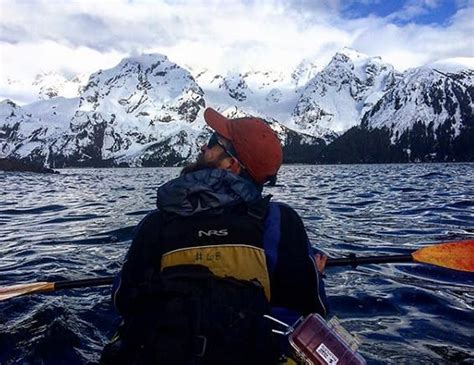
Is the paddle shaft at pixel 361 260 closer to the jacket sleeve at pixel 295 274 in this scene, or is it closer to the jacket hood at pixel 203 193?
the jacket sleeve at pixel 295 274

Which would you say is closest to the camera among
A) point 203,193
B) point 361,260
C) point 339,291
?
point 203,193

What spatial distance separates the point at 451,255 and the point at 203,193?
174 inches

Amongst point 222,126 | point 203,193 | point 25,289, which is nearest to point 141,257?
point 203,193

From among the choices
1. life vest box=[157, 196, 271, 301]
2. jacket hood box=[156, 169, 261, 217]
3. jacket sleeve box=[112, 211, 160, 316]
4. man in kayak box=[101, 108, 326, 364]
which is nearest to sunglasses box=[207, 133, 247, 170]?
man in kayak box=[101, 108, 326, 364]

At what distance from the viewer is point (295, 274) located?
4215 mm

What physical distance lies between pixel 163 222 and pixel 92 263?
293 inches

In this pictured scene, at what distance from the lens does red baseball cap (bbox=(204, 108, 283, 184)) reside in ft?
15.4

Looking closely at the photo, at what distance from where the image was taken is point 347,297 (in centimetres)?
832

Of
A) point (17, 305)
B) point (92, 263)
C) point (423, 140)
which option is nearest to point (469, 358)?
point (17, 305)

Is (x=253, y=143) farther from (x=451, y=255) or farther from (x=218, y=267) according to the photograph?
(x=451, y=255)

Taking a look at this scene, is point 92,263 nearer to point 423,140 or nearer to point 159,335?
point 159,335

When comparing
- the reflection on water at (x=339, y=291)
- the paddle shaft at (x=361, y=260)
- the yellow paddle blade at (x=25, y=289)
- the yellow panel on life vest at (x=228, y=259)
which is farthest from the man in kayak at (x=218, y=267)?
the yellow paddle blade at (x=25, y=289)

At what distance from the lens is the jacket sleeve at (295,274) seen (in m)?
4.19

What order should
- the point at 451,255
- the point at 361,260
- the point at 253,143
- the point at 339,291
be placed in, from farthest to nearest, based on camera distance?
the point at 339,291 → the point at 451,255 → the point at 361,260 → the point at 253,143
